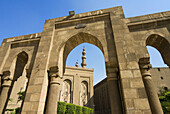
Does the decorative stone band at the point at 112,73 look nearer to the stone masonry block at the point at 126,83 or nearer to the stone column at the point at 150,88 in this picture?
the stone masonry block at the point at 126,83

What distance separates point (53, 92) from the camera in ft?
16.9

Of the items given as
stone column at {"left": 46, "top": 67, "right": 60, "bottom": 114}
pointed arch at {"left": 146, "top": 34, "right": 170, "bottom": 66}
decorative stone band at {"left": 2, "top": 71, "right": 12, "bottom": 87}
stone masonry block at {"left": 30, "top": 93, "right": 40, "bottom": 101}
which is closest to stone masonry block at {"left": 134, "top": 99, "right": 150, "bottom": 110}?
pointed arch at {"left": 146, "top": 34, "right": 170, "bottom": 66}

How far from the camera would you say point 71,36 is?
21.0 feet

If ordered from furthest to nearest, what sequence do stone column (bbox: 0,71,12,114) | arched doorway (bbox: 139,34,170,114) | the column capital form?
stone column (bbox: 0,71,12,114) < the column capital < arched doorway (bbox: 139,34,170,114)

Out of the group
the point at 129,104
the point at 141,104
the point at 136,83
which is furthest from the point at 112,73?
the point at 141,104

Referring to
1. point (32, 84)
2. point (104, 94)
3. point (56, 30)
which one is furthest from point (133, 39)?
point (104, 94)

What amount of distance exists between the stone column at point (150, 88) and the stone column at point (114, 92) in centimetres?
125

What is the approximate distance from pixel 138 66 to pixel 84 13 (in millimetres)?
4789

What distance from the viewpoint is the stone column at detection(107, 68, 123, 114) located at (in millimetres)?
4372

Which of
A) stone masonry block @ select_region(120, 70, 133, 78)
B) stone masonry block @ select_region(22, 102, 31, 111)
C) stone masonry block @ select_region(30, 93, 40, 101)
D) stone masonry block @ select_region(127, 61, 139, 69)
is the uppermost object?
stone masonry block @ select_region(127, 61, 139, 69)

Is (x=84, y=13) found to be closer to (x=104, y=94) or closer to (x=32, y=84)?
(x=32, y=84)

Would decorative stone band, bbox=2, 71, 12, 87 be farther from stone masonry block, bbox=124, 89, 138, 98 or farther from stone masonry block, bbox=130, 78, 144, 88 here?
stone masonry block, bbox=130, 78, 144, 88

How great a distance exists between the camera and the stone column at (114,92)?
4.37 metres

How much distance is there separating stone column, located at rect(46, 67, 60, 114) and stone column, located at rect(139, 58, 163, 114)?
4180 mm
